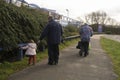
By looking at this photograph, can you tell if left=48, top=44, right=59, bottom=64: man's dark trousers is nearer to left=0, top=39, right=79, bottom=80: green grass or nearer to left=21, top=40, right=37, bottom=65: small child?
left=21, top=40, right=37, bottom=65: small child

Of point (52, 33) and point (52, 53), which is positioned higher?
point (52, 33)

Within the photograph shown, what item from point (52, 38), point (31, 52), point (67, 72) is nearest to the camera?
point (67, 72)

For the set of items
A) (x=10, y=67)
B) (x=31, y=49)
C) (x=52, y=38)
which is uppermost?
(x=52, y=38)

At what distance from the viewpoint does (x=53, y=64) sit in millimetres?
12688

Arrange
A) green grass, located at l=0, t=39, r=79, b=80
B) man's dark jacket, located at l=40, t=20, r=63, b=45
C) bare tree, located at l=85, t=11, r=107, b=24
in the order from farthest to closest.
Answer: bare tree, located at l=85, t=11, r=107, b=24 < man's dark jacket, located at l=40, t=20, r=63, b=45 < green grass, located at l=0, t=39, r=79, b=80

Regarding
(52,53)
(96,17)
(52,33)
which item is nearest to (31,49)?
(52,53)

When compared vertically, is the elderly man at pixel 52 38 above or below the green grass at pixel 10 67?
above

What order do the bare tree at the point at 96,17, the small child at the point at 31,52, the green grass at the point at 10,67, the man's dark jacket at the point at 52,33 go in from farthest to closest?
the bare tree at the point at 96,17 → the man's dark jacket at the point at 52,33 → the small child at the point at 31,52 → the green grass at the point at 10,67

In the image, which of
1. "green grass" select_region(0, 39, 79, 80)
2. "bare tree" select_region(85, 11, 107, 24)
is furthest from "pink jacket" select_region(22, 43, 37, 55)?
"bare tree" select_region(85, 11, 107, 24)

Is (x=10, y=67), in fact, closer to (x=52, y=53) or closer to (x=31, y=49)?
(x=31, y=49)

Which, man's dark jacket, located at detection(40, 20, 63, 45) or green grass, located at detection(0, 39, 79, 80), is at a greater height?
man's dark jacket, located at detection(40, 20, 63, 45)

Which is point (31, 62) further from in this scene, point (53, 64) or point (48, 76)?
point (48, 76)

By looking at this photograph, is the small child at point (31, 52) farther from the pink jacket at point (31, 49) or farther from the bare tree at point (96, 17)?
the bare tree at point (96, 17)

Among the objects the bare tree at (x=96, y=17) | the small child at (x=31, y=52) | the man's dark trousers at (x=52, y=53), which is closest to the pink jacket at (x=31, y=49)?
the small child at (x=31, y=52)
